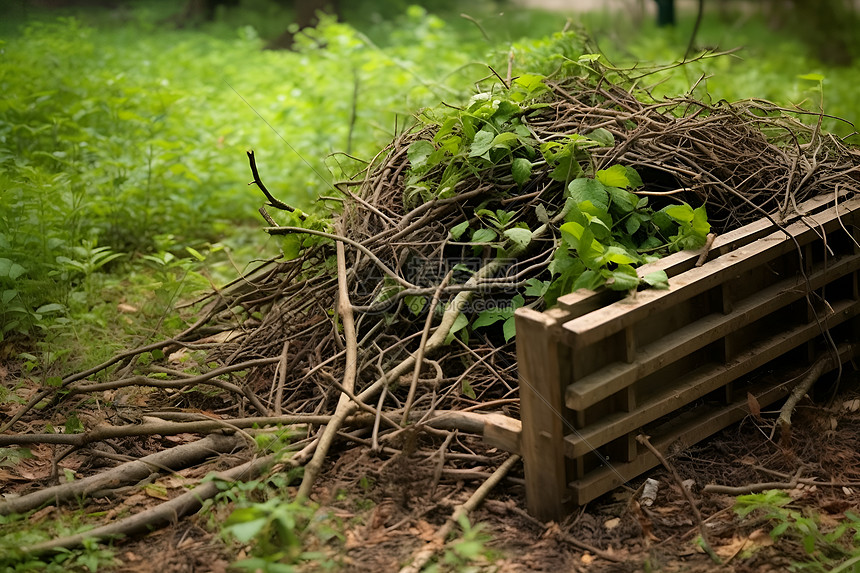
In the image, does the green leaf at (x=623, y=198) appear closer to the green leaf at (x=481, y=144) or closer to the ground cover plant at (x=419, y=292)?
the ground cover plant at (x=419, y=292)

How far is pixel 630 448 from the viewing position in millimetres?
2934

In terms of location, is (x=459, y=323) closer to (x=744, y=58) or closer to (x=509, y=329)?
(x=509, y=329)

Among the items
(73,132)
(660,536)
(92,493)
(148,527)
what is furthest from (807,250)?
(73,132)

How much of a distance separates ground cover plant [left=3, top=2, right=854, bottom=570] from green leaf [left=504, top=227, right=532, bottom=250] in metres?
0.02

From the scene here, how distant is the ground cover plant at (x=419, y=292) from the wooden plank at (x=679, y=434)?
1.04 feet

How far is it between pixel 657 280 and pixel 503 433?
80 centimetres

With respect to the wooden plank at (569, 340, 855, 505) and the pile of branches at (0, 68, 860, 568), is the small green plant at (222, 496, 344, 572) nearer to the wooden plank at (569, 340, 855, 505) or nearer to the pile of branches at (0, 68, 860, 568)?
the pile of branches at (0, 68, 860, 568)

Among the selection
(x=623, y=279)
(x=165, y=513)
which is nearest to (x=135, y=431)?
(x=165, y=513)

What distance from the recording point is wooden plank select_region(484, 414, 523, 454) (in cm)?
282

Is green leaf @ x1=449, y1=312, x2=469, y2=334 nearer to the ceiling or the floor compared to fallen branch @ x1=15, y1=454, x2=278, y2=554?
nearer to the ceiling

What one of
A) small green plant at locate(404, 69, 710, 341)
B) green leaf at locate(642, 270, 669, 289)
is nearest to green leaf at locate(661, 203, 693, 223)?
small green plant at locate(404, 69, 710, 341)

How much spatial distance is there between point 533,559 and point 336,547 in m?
0.68

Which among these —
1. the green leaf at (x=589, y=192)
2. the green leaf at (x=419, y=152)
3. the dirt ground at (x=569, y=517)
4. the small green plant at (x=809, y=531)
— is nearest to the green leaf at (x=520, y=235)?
the green leaf at (x=589, y=192)

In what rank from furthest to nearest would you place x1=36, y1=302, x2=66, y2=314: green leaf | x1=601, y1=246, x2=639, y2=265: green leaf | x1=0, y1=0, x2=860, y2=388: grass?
x1=0, y1=0, x2=860, y2=388: grass
x1=36, y1=302, x2=66, y2=314: green leaf
x1=601, y1=246, x2=639, y2=265: green leaf
